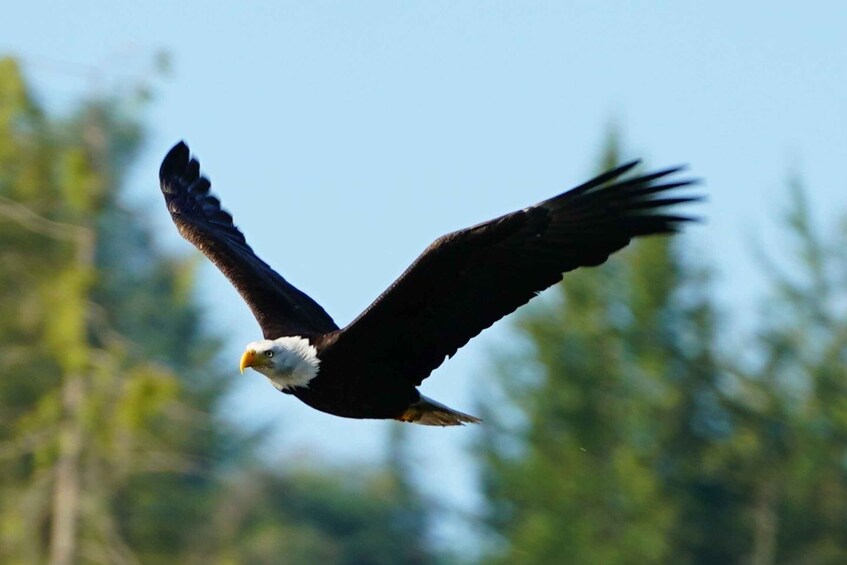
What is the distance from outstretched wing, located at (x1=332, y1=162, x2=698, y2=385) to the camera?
9688 mm

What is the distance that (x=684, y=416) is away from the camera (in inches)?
1309

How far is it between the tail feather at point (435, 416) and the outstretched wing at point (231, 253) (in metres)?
0.67

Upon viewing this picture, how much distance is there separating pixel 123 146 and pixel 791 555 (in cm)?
1736

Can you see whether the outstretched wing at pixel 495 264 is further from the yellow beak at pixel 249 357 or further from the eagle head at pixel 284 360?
the yellow beak at pixel 249 357

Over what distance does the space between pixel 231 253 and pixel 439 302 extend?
203 cm

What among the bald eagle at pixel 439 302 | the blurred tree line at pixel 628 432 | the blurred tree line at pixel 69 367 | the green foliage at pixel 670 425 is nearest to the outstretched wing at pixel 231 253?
the bald eagle at pixel 439 302

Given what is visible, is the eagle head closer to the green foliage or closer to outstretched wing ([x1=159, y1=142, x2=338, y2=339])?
outstretched wing ([x1=159, y1=142, x2=338, y2=339])

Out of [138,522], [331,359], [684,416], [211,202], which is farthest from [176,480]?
[331,359]

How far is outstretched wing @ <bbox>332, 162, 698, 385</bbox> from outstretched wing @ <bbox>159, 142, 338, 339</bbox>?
610 millimetres

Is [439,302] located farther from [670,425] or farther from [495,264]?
[670,425]

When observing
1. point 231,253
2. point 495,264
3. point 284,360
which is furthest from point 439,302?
point 231,253

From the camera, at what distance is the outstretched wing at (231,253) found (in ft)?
36.7

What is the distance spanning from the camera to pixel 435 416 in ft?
36.3

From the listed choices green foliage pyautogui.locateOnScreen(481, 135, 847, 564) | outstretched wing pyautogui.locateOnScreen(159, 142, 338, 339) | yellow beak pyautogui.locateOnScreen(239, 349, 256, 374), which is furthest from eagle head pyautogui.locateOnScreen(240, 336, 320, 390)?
green foliage pyautogui.locateOnScreen(481, 135, 847, 564)
